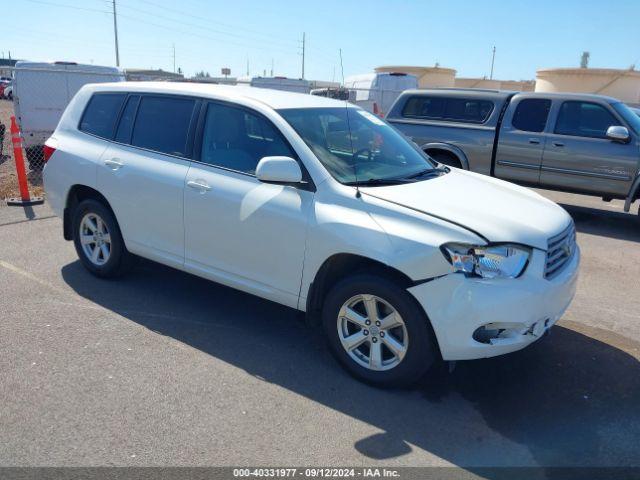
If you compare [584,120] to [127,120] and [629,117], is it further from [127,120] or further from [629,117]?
[127,120]

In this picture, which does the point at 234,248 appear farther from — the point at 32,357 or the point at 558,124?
the point at 558,124

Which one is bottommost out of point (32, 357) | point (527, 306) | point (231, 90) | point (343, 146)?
point (32, 357)

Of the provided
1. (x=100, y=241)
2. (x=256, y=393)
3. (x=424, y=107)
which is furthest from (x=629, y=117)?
(x=100, y=241)

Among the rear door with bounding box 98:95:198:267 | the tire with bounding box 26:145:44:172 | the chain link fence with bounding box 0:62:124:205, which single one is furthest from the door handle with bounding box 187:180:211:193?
the tire with bounding box 26:145:44:172

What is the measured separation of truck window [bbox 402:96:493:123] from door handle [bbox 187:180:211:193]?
6309 mm

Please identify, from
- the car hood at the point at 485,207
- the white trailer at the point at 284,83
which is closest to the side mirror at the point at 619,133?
the car hood at the point at 485,207

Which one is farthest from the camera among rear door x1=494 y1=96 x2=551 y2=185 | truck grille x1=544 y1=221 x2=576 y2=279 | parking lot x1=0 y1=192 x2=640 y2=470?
rear door x1=494 y1=96 x2=551 y2=185

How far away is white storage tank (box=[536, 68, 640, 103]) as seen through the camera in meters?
34.1

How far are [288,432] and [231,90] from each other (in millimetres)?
2777

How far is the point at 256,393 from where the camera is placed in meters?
3.63

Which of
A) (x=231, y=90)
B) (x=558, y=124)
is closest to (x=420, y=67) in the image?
(x=558, y=124)

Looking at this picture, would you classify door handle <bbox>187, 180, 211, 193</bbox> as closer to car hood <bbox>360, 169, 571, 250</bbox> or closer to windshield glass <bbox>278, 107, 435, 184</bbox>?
windshield glass <bbox>278, 107, 435, 184</bbox>

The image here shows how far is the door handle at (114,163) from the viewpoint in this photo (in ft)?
16.2

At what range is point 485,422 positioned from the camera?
3.41m
